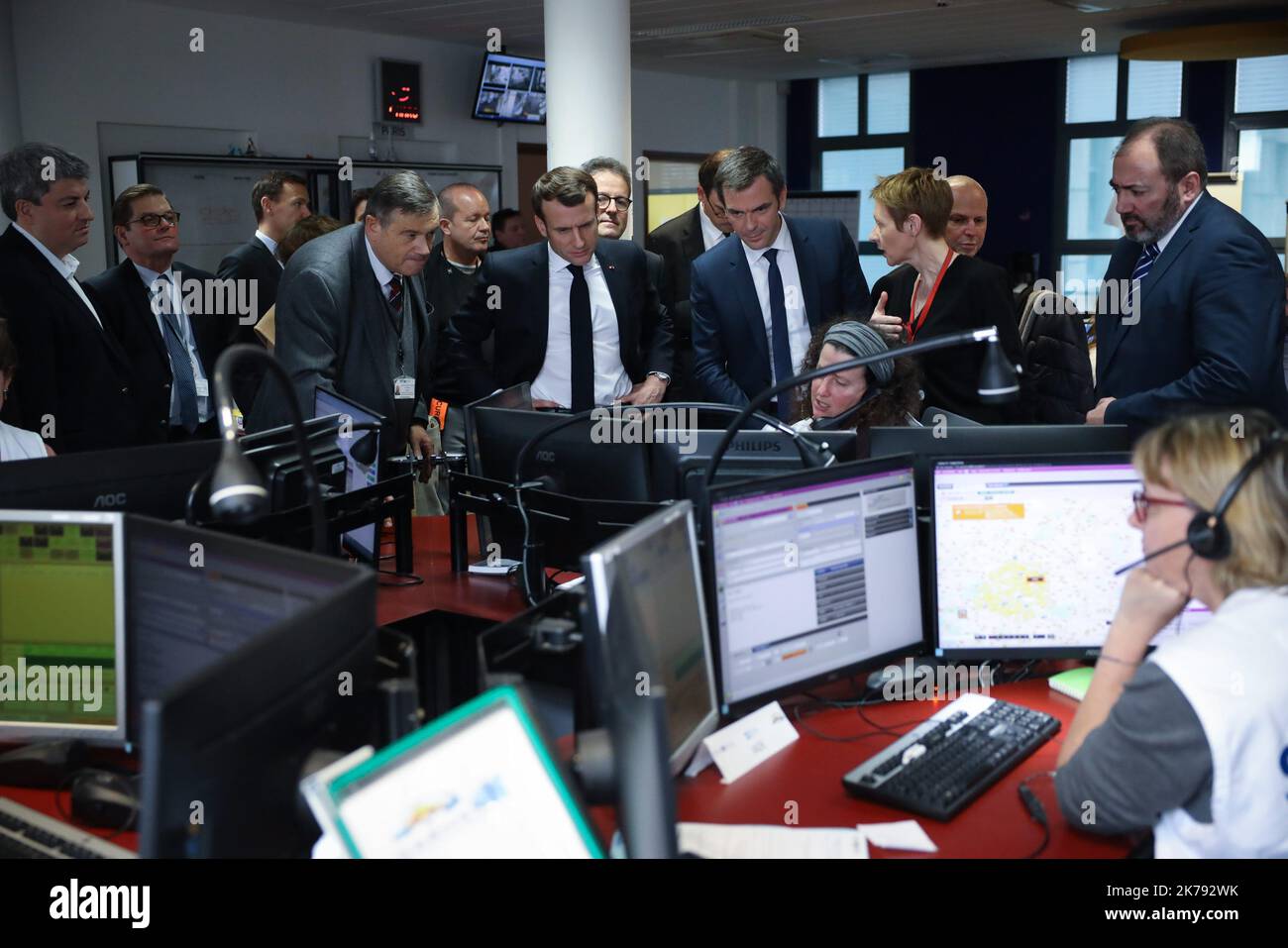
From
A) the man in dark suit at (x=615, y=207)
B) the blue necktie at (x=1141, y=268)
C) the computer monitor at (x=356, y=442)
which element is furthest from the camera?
the man in dark suit at (x=615, y=207)

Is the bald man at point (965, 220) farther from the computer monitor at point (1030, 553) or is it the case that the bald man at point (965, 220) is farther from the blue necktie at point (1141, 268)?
the computer monitor at point (1030, 553)

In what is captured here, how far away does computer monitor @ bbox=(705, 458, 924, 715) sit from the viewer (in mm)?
1916

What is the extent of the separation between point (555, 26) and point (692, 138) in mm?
6163

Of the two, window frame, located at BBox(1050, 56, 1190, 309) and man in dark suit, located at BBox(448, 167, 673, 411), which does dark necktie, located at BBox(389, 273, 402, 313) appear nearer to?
man in dark suit, located at BBox(448, 167, 673, 411)

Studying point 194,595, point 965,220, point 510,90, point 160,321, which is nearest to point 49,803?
point 194,595

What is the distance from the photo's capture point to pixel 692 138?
11.5 m

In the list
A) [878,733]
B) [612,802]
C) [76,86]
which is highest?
[76,86]

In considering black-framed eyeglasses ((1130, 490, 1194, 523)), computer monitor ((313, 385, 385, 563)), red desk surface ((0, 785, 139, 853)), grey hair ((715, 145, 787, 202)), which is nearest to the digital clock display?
grey hair ((715, 145, 787, 202))

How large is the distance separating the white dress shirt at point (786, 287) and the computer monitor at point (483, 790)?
2.88 meters

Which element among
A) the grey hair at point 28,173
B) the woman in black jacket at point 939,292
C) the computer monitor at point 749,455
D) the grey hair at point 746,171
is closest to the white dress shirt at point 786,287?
the grey hair at point 746,171

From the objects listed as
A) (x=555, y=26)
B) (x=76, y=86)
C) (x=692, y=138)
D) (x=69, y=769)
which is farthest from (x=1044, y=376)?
(x=692, y=138)

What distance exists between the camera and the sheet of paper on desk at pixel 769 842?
1.62 m

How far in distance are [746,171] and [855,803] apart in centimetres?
246
